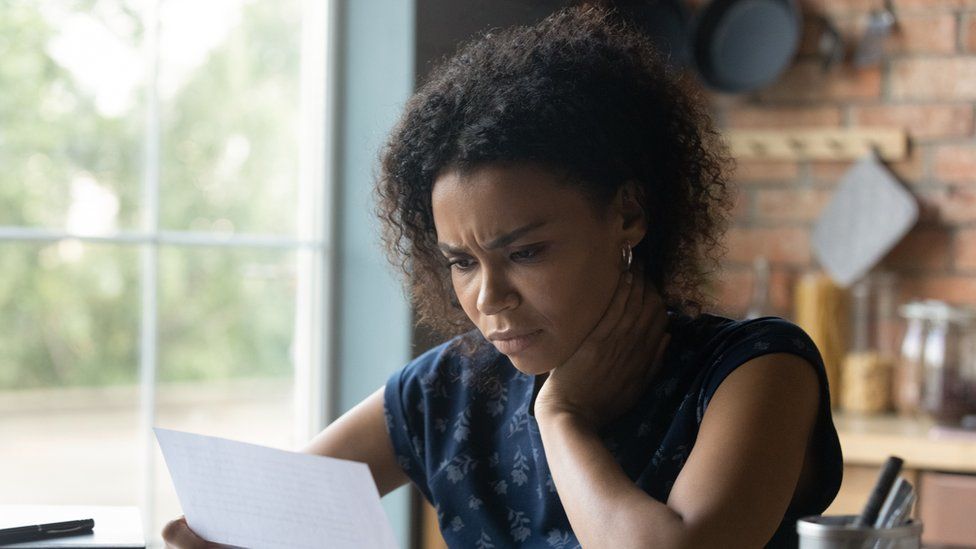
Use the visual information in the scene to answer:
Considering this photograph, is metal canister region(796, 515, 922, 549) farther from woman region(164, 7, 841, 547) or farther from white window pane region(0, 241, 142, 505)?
white window pane region(0, 241, 142, 505)

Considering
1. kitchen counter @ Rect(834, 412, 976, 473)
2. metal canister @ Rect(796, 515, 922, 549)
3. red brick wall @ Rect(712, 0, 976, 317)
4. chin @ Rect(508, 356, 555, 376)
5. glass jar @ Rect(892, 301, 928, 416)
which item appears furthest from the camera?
red brick wall @ Rect(712, 0, 976, 317)

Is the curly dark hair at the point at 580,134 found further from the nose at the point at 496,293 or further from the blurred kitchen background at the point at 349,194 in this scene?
the blurred kitchen background at the point at 349,194

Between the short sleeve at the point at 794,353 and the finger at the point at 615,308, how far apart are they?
0.11 meters

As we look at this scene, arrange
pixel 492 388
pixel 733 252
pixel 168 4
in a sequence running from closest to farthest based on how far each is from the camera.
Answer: pixel 492 388 → pixel 168 4 → pixel 733 252

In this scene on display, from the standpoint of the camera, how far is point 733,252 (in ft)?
9.71

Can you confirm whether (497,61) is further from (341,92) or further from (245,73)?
(245,73)

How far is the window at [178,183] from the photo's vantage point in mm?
2072

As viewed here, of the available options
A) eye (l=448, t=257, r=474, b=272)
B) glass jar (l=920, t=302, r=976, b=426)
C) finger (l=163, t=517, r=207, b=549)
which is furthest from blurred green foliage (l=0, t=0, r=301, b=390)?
glass jar (l=920, t=302, r=976, b=426)

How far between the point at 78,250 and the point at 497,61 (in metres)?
1.76

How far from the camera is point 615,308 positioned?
1.26 metres

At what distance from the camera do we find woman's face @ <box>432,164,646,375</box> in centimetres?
116

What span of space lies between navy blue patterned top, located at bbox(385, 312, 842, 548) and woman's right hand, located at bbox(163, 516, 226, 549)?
0.28m

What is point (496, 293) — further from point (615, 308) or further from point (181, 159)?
point (181, 159)

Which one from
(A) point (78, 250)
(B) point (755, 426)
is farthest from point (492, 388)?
(A) point (78, 250)
